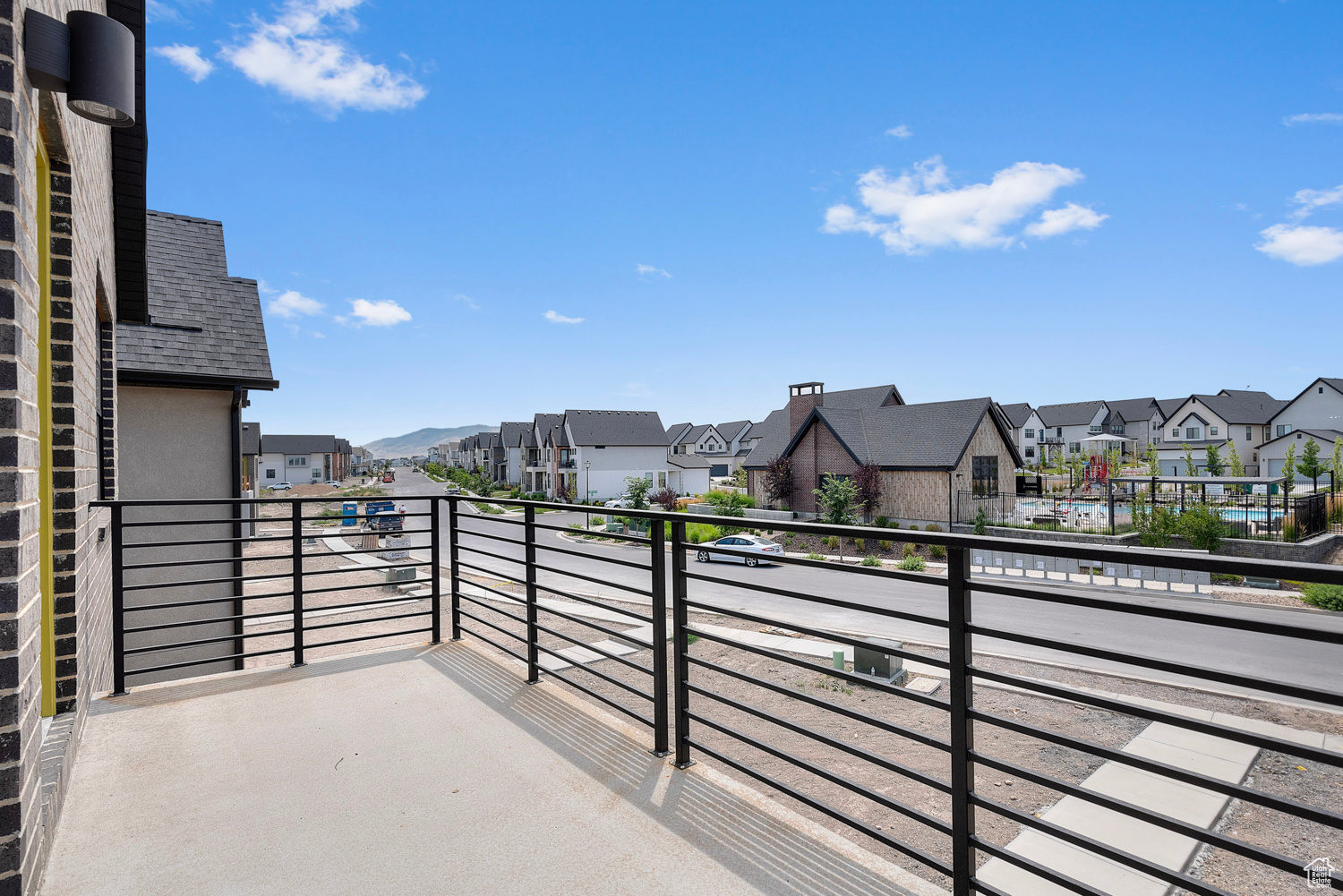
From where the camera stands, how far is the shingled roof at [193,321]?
8.00 m

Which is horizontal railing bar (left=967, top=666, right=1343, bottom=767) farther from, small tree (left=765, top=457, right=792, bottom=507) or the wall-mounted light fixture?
small tree (left=765, top=457, right=792, bottom=507)

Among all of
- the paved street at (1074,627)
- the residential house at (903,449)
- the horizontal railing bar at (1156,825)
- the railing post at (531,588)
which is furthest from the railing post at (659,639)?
the residential house at (903,449)

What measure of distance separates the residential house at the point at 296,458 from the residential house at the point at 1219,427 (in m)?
91.3

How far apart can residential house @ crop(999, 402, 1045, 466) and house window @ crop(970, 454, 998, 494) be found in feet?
136

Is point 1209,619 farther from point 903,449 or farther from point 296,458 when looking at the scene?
point 296,458

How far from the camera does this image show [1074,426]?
223ft

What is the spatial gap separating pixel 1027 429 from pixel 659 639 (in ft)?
247

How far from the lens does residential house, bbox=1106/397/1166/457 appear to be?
62.0 m

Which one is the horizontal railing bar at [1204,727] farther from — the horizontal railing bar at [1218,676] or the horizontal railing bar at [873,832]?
the horizontal railing bar at [873,832]

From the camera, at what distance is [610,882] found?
2.42 m

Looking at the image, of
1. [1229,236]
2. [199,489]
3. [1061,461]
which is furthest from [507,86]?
[1061,461]

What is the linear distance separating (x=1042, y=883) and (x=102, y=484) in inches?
338

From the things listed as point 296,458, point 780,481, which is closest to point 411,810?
point 780,481

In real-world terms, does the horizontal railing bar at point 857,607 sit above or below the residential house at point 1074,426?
below
